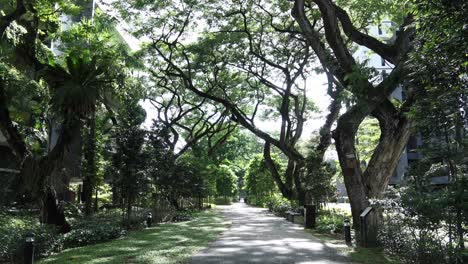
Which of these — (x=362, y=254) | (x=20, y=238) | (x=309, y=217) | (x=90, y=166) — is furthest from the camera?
(x=90, y=166)

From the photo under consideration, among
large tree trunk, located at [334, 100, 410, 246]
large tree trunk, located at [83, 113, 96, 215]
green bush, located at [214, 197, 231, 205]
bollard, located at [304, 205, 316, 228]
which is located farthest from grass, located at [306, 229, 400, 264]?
green bush, located at [214, 197, 231, 205]

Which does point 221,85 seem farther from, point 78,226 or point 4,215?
point 4,215

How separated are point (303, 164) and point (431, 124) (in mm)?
17514

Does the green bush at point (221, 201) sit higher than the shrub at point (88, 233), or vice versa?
the green bush at point (221, 201)

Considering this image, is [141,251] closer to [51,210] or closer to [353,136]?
[51,210]

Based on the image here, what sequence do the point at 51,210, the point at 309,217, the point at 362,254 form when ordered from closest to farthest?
the point at 362,254 < the point at 51,210 < the point at 309,217

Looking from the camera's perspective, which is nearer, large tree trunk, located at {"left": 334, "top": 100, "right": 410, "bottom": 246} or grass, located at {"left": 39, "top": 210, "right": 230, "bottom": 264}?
grass, located at {"left": 39, "top": 210, "right": 230, "bottom": 264}

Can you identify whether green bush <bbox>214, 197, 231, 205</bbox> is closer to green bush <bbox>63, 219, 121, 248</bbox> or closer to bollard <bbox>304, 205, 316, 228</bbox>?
bollard <bbox>304, 205, 316, 228</bbox>

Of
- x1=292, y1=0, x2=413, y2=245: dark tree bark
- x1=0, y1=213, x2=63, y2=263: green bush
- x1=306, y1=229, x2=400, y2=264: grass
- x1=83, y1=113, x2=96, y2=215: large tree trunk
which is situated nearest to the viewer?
x1=0, y1=213, x2=63, y2=263: green bush

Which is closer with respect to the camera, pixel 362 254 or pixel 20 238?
pixel 20 238

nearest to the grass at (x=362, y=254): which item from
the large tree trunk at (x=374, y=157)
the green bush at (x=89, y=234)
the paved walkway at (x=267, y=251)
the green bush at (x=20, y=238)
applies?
the paved walkway at (x=267, y=251)

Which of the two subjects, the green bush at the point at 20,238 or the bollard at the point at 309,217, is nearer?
the green bush at the point at 20,238

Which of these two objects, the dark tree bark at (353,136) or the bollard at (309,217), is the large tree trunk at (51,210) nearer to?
the dark tree bark at (353,136)

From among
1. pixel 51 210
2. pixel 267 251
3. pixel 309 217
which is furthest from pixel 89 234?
pixel 309 217
